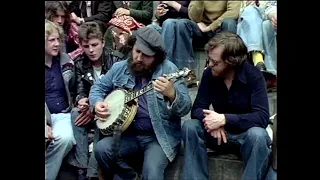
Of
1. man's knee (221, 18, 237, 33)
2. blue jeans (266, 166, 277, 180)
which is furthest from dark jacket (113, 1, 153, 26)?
blue jeans (266, 166, 277, 180)

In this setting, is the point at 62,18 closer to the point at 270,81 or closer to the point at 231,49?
the point at 270,81

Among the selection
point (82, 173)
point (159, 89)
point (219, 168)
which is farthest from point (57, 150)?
point (219, 168)

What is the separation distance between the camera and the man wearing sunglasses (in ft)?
16.0

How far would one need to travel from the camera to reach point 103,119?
203 inches

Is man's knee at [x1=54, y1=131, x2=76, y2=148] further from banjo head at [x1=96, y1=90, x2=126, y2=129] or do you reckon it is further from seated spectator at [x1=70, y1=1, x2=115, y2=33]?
seated spectator at [x1=70, y1=1, x2=115, y2=33]

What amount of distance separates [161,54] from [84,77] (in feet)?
2.29

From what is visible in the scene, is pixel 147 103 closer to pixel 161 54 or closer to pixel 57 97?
pixel 161 54

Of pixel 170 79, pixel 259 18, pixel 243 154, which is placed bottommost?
pixel 243 154

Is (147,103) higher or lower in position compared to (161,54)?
lower

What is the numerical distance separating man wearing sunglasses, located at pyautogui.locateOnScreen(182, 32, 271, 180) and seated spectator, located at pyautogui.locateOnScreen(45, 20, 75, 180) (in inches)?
33.2

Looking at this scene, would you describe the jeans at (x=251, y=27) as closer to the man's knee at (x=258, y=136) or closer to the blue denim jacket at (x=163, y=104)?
the blue denim jacket at (x=163, y=104)

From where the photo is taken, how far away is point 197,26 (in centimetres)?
675

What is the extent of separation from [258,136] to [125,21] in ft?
5.98
